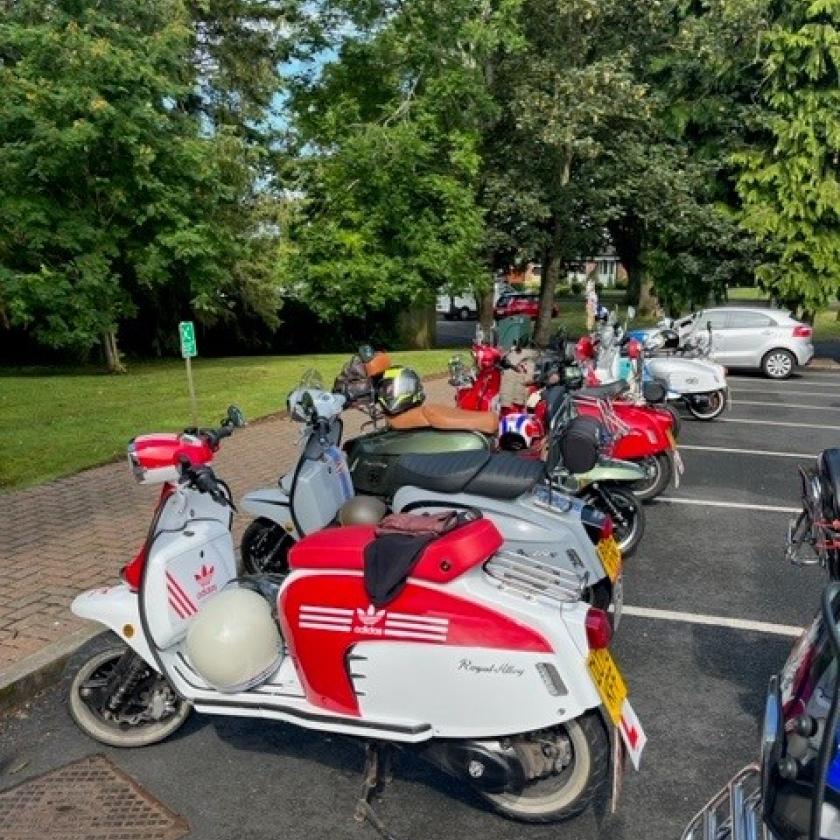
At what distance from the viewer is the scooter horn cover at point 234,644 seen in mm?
3119

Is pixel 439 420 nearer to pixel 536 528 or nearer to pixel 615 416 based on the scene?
pixel 536 528

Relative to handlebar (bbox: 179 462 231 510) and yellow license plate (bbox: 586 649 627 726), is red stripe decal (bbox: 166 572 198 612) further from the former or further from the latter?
yellow license plate (bbox: 586 649 627 726)

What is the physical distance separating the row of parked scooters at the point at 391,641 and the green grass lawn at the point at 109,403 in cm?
473

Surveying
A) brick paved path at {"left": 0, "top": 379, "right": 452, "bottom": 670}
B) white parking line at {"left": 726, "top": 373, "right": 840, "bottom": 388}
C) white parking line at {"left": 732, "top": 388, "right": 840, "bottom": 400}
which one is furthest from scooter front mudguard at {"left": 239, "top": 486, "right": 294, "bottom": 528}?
white parking line at {"left": 726, "top": 373, "right": 840, "bottom": 388}

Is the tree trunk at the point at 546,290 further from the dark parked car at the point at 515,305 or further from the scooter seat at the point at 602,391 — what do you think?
the scooter seat at the point at 602,391

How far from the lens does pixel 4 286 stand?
46.8 ft

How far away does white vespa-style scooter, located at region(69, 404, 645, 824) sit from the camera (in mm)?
2842

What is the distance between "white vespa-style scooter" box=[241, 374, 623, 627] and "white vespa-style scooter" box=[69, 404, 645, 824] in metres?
0.85

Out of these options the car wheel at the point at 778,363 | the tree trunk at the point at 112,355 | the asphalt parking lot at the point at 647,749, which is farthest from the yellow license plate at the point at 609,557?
the tree trunk at the point at 112,355

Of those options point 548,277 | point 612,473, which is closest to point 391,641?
point 612,473

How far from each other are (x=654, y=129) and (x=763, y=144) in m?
2.72

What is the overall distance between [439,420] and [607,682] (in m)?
2.97

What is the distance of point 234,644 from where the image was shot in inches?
123

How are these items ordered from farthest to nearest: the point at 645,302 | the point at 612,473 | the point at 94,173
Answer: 1. the point at 645,302
2. the point at 94,173
3. the point at 612,473
